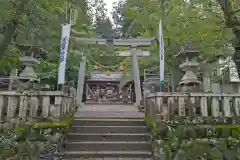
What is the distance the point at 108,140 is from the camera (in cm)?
634

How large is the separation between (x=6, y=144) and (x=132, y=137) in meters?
3.31

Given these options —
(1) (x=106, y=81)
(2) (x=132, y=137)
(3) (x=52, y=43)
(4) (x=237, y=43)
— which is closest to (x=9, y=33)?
(3) (x=52, y=43)

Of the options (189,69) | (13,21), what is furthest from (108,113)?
(13,21)

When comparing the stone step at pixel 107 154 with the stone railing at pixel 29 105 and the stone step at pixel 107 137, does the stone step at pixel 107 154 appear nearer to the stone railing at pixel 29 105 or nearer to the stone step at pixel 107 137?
the stone step at pixel 107 137

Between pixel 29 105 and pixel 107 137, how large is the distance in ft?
7.72

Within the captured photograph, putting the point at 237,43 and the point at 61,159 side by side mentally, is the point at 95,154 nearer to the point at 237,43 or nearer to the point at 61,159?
the point at 61,159

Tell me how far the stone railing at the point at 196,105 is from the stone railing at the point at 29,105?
8.81 ft

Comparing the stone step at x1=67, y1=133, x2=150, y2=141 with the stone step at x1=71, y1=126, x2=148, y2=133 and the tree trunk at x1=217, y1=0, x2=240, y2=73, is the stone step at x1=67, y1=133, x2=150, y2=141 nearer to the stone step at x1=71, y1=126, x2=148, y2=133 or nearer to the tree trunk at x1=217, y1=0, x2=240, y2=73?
the stone step at x1=71, y1=126, x2=148, y2=133

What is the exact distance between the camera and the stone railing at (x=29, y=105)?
5523 mm

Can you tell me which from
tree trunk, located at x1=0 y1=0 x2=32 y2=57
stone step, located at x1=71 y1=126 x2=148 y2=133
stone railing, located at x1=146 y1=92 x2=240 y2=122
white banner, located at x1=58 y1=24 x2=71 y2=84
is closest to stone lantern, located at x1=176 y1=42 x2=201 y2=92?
stone railing, located at x1=146 y1=92 x2=240 y2=122

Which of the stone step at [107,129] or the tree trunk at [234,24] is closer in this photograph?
the tree trunk at [234,24]

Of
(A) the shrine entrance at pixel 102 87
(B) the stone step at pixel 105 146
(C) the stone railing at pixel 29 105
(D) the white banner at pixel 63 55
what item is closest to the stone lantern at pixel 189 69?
(B) the stone step at pixel 105 146

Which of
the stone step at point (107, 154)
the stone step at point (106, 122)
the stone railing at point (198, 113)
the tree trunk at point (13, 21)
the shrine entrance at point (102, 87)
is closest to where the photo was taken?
the tree trunk at point (13, 21)

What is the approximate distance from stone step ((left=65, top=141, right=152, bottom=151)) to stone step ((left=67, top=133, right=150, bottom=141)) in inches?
10.8
